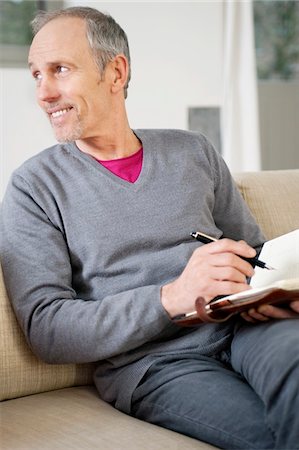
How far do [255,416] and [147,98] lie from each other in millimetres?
2839

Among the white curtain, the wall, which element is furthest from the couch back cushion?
the wall

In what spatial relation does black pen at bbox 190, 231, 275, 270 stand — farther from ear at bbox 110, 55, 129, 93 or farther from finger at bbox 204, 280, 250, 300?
ear at bbox 110, 55, 129, 93

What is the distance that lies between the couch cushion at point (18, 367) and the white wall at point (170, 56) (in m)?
2.43

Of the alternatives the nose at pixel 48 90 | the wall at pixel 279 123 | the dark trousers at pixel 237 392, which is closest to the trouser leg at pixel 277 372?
the dark trousers at pixel 237 392

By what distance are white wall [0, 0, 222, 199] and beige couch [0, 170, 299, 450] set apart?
1977 mm

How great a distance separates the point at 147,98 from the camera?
13.6ft

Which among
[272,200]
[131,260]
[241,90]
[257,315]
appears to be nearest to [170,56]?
[241,90]

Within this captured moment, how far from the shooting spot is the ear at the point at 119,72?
2.06 m

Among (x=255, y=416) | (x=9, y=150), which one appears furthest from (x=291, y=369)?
(x=9, y=150)

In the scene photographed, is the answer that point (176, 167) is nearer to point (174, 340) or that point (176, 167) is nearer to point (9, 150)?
point (174, 340)

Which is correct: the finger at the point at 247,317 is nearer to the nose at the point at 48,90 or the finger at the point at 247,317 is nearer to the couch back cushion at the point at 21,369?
the couch back cushion at the point at 21,369

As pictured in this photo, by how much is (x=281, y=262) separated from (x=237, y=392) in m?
0.32

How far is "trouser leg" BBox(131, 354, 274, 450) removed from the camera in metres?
1.46

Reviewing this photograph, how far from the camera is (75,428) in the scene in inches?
61.5
